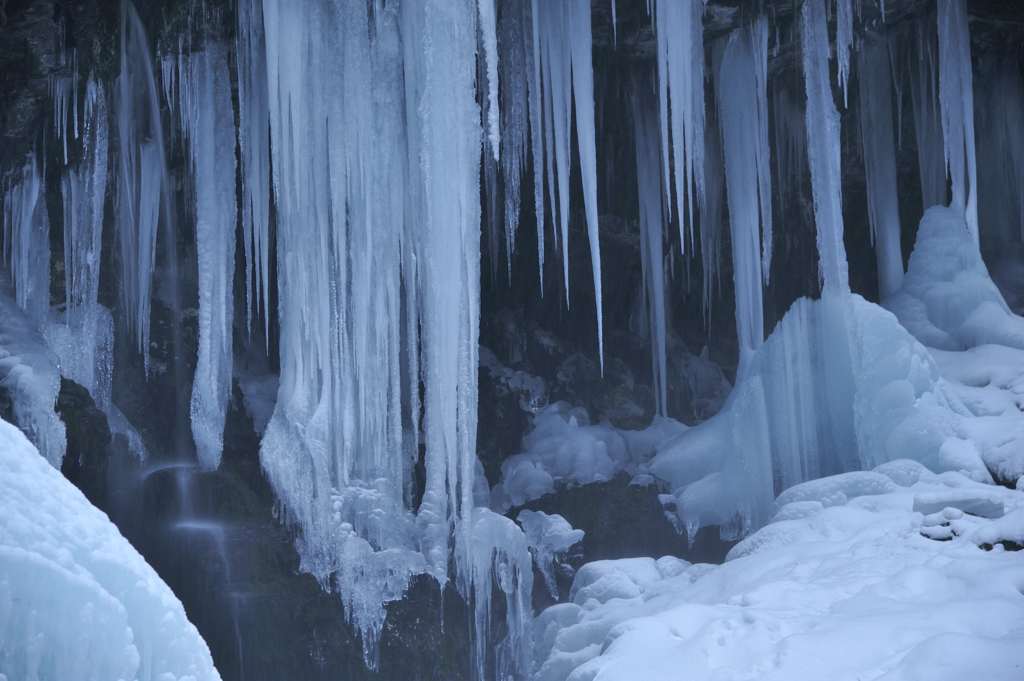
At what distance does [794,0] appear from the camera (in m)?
10.2

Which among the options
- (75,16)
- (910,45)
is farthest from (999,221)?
(75,16)

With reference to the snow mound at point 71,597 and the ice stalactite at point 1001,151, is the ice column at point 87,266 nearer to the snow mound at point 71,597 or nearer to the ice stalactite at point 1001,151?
the snow mound at point 71,597

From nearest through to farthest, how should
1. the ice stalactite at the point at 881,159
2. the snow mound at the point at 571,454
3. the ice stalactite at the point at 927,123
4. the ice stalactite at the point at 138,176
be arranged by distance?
the ice stalactite at the point at 138,176, the ice stalactite at the point at 927,123, the ice stalactite at the point at 881,159, the snow mound at the point at 571,454

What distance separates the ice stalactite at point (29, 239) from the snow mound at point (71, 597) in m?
7.96

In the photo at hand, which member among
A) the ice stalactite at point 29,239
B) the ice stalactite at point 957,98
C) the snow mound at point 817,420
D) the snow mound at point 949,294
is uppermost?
the ice stalactite at point 957,98

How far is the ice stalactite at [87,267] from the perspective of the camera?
9933mm

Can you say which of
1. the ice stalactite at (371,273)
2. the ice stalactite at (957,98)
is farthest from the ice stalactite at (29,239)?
the ice stalactite at (957,98)

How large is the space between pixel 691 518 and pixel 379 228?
432 cm

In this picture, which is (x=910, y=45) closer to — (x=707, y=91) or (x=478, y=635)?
(x=707, y=91)

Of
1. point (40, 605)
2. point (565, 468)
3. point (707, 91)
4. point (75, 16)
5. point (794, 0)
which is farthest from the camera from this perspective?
point (565, 468)

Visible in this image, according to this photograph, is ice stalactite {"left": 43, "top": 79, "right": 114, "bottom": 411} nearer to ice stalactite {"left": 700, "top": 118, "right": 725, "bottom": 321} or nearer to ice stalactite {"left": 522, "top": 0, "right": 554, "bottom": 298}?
ice stalactite {"left": 522, "top": 0, "right": 554, "bottom": 298}

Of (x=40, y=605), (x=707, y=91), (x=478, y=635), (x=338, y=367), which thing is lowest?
(x=478, y=635)

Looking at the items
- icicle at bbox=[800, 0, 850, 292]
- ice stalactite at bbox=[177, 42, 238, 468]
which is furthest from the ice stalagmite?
ice stalactite at bbox=[177, 42, 238, 468]

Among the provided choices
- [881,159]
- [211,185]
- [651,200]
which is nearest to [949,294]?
[881,159]
